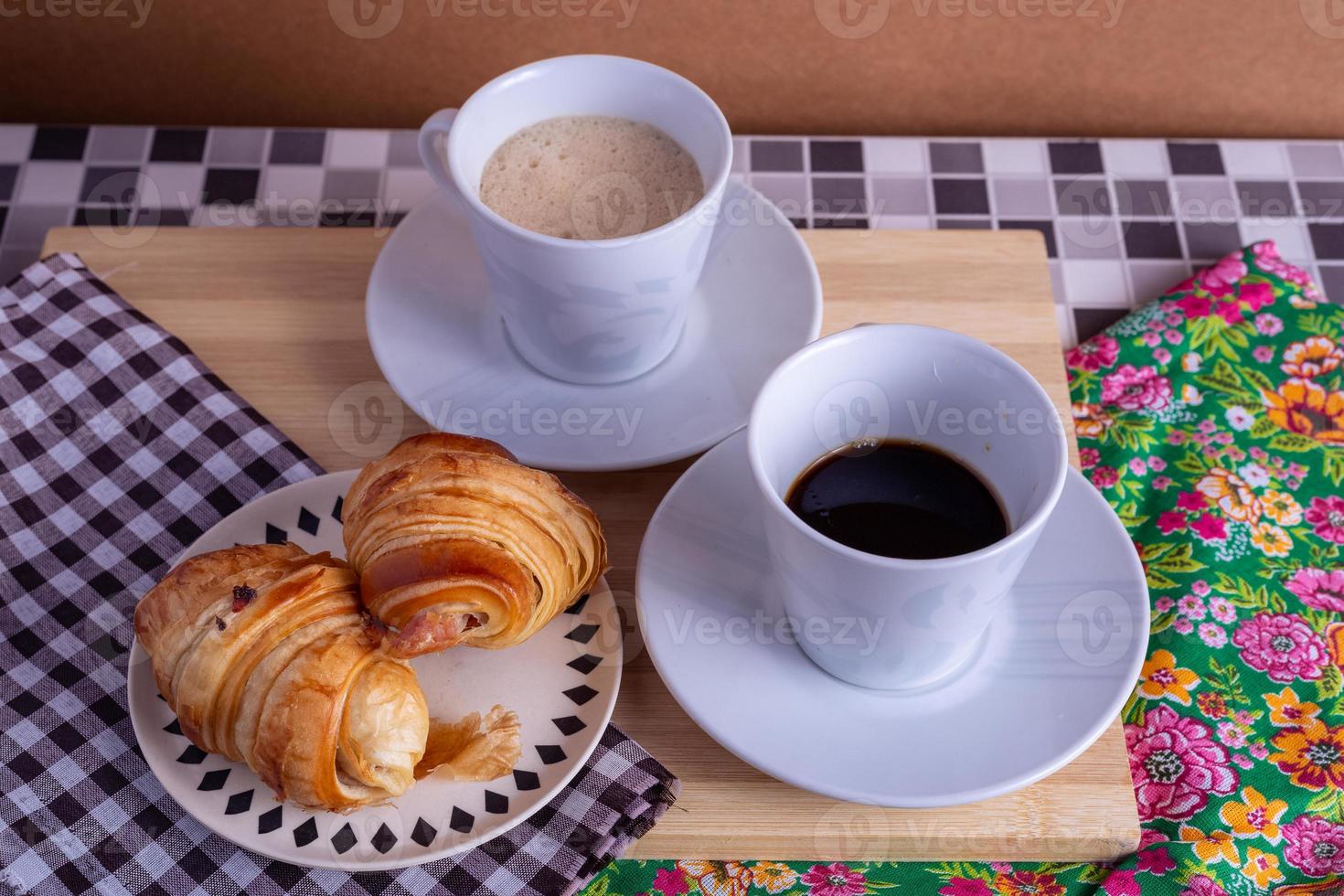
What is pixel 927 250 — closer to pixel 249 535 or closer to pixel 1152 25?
pixel 1152 25

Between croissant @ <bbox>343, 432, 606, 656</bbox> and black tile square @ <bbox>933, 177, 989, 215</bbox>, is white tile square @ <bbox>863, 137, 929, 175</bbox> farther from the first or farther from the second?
croissant @ <bbox>343, 432, 606, 656</bbox>

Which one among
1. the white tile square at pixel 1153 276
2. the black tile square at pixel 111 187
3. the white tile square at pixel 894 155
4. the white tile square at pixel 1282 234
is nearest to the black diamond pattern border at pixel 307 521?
the black tile square at pixel 111 187

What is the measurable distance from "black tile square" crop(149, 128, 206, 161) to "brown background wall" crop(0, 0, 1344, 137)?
0.03 metres

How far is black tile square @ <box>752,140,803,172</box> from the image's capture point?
1293 mm

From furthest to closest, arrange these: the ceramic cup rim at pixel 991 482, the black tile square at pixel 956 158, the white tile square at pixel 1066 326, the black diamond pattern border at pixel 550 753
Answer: the black tile square at pixel 956 158 → the white tile square at pixel 1066 326 → the black diamond pattern border at pixel 550 753 → the ceramic cup rim at pixel 991 482

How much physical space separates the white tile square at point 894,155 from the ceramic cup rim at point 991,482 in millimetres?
604

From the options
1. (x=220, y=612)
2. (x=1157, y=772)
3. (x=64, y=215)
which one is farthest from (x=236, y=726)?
(x=64, y=215)

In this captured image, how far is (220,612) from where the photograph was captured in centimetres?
70

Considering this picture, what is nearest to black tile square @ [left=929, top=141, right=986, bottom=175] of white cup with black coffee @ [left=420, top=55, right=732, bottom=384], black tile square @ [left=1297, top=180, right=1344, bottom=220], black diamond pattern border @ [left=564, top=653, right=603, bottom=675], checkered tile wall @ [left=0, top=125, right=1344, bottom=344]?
checkered tile wall @ [left=0, top=125, right=1344, bottom=344]

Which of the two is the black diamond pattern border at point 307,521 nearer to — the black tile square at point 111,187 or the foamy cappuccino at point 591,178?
the foamy cappuccino at point 591,178

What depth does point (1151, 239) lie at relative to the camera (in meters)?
1.27

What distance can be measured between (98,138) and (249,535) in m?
0.71

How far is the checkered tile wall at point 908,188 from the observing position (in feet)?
4.13

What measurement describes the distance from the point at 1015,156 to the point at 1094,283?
17cm
